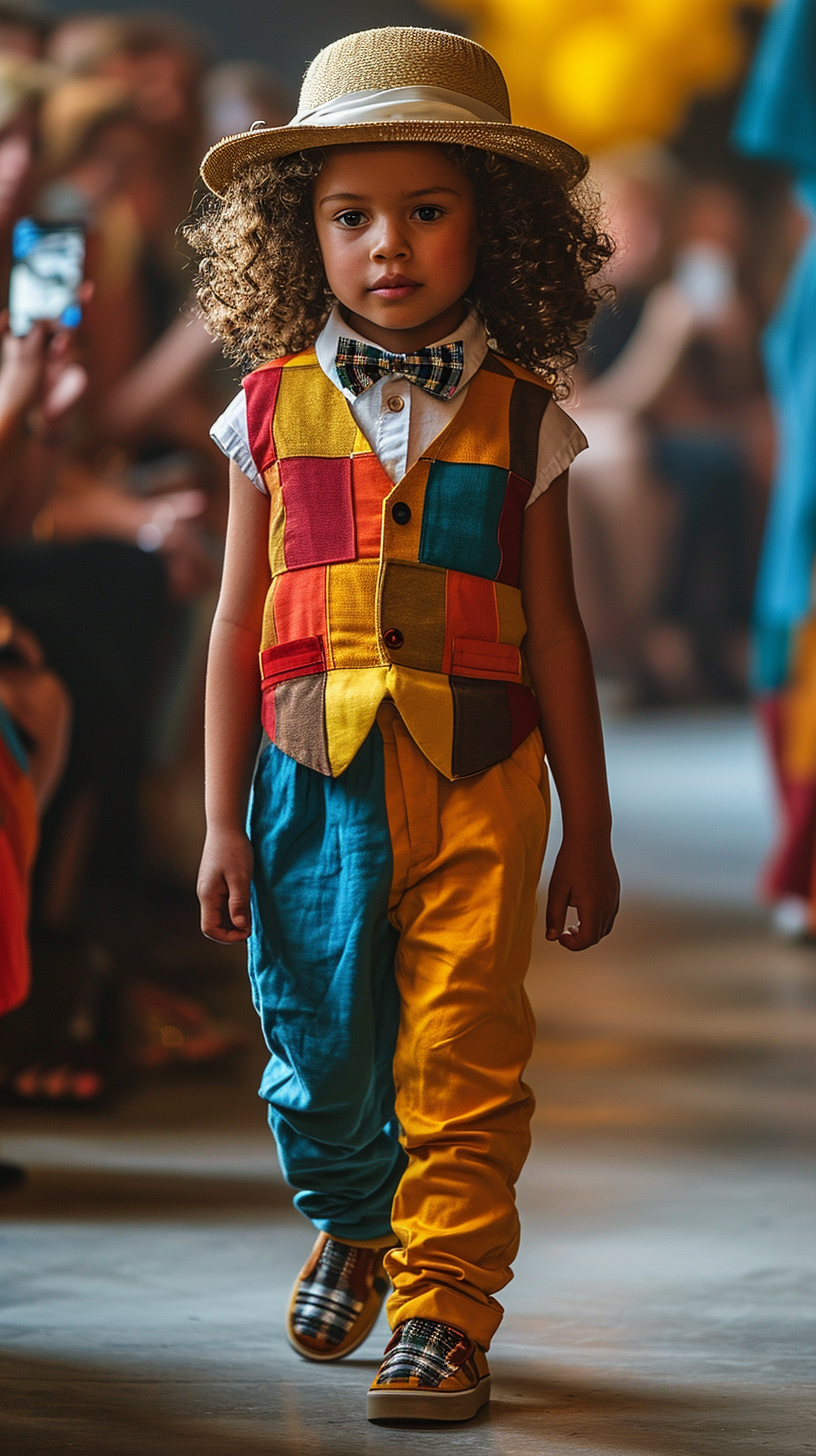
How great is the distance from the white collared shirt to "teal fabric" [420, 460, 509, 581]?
33 mm

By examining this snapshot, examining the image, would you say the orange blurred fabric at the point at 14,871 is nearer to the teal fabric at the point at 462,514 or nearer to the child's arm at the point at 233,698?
the child's arm at the point at 233,698

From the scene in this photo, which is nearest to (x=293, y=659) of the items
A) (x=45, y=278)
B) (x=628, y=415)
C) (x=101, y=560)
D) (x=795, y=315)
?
(x=45, y=278)

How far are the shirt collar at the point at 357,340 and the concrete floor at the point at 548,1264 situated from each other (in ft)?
2.85

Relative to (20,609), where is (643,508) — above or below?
above

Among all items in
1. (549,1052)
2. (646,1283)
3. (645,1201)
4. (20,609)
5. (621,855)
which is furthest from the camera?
(621,855)

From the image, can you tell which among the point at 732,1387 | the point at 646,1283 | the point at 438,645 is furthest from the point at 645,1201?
the point at 438,645

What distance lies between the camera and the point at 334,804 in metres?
1.59

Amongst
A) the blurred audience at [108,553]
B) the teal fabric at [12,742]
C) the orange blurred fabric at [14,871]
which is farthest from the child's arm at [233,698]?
the teal fabric at [12,742]

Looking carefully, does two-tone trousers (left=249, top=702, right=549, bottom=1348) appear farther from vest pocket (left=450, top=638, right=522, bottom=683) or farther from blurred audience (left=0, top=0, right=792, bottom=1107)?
blurred audience (left=0, top=0, right=792, bottom=1107)

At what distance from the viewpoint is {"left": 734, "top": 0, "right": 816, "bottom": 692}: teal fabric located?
371cm

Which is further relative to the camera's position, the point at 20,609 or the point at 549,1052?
the point at 549,1052

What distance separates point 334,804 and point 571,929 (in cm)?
25

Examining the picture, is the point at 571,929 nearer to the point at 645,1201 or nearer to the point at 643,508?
the point at 645,1201

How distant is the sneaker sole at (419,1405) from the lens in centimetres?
151
